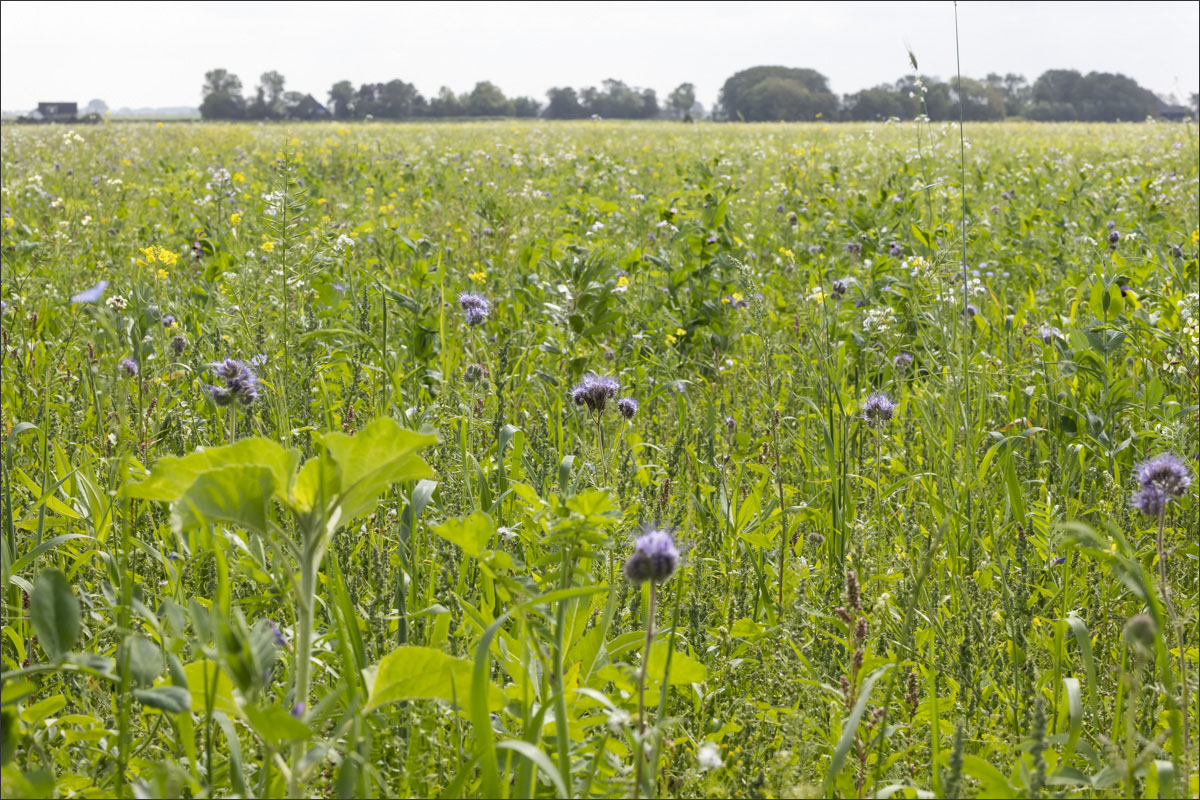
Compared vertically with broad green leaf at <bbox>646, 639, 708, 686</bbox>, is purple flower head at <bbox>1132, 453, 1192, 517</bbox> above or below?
above

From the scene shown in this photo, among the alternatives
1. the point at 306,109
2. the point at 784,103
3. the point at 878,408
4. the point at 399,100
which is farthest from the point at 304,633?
the point at 399,100

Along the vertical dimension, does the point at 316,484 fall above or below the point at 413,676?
above

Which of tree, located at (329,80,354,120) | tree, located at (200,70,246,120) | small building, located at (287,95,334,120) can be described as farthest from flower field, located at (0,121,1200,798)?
tree, located at (329,80,354,120)

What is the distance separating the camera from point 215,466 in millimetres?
1003

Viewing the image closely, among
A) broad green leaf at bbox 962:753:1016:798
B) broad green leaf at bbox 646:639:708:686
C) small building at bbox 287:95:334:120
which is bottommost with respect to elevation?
broad green leaf at bbox 962:753:1016:798

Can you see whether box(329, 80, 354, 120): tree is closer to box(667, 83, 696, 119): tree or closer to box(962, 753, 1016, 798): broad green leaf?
box(667, 83, 696, 119): tree

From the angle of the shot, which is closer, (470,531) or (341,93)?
(470,531)

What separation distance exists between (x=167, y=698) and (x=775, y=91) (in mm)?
78617

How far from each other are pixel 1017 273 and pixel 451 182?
5.61 meters

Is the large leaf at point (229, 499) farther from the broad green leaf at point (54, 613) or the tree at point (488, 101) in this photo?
the tree at point (488, 101)

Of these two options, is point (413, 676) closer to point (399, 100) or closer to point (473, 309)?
point (473, 309)

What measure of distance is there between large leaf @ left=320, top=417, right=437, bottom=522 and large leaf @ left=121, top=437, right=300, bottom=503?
0.05 meters

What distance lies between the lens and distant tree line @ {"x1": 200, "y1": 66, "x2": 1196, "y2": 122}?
66625mm

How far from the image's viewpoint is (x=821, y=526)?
2264 millimetres
